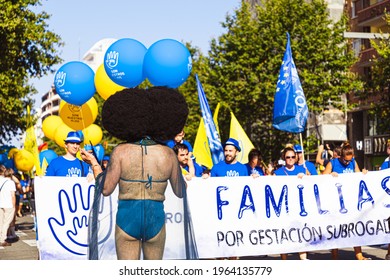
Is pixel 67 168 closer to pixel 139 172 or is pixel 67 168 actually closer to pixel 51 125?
pixel 139 172

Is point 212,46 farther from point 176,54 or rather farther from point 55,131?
point 176,54

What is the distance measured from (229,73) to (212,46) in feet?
7.02

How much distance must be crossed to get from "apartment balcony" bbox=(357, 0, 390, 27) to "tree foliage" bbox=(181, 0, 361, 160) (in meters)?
4.47

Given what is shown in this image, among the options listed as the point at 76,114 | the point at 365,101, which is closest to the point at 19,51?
the point at 76,114

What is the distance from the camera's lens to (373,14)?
144 feet

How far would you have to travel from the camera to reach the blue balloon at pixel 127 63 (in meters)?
11.9

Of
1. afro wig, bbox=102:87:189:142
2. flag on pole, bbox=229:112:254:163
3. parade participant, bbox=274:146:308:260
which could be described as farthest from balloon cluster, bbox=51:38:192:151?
afro wig, bbox=102:87:189:142

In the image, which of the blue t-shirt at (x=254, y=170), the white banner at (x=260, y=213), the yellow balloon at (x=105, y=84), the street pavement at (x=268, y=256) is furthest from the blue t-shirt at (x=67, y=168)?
the yellow balloon at (x=105, y=84)

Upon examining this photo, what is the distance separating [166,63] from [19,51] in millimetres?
15193

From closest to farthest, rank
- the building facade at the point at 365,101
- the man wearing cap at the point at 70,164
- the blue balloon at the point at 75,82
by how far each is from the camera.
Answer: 1. the man wearing cap at the point at 70,164
2. the blue balloon at the point at 75,82
3. the building facade at the point at 365,101

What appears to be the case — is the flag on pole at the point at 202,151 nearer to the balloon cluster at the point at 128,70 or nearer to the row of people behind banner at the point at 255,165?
the balloon cluster at the point at 128,70

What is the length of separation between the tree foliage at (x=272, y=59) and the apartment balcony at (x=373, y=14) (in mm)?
4468
